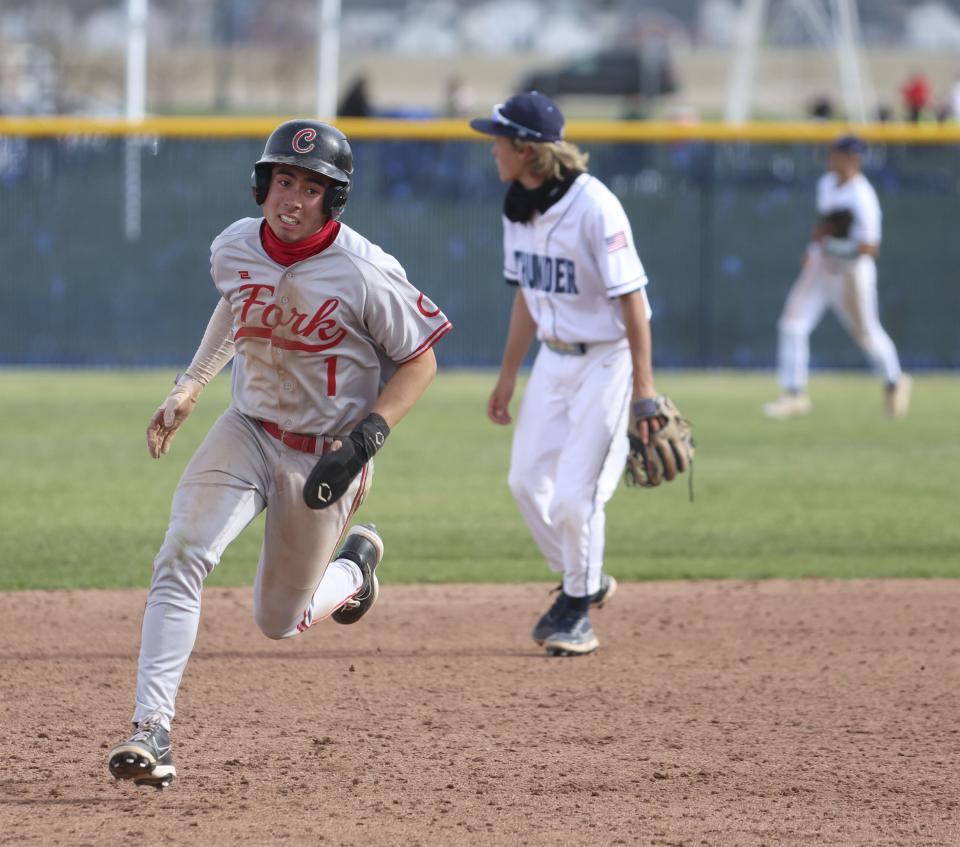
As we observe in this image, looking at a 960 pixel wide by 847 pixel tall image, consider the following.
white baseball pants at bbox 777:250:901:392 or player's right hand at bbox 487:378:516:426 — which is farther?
white baseball pants at bbox 777:250:901:392

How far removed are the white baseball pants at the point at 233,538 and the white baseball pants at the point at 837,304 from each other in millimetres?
8990

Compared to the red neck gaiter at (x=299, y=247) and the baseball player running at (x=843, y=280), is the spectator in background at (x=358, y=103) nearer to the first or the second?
the baseball player running at (x=843, y=280)

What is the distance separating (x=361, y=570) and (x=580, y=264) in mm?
1499

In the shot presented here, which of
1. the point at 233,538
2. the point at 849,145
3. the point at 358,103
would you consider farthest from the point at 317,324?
the point at 358,103

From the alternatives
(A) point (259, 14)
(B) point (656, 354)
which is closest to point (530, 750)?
(B) point (656, 354)

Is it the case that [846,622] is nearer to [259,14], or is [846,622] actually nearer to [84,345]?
[84,345]

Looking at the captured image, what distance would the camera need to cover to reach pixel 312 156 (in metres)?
4.43

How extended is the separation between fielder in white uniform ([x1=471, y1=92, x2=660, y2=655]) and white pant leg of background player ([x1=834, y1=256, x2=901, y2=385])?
759cm

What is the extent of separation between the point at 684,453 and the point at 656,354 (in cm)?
1108

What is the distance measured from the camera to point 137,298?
55.1 ft

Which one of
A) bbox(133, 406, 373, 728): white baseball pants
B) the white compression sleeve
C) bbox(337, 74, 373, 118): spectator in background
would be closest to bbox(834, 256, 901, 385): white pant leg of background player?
bbox(337, 74, 373, 118): spectator in background

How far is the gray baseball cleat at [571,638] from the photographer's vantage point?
616 centimetres

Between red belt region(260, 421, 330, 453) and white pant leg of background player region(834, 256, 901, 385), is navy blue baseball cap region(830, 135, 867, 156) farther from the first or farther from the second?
red belt region(260, 421, 330, 453)

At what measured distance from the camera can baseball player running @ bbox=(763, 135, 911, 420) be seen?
13.3 metres
